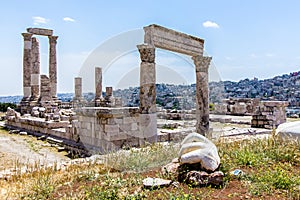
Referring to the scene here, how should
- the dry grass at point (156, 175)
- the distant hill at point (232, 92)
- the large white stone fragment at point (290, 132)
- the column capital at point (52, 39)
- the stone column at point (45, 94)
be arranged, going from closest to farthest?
the dry grass at point (156, 175)
the large white stone fragment at point (290, 132)
the distant hill at point (232, 92)
the stone column at point (45, 94)
the column capital at point (52, 39)

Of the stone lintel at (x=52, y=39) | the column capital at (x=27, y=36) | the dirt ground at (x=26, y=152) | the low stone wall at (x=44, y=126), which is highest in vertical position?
the stone lintel at (x=52, y=39)

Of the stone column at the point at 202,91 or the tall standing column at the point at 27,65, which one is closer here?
the stone column at the point at 202,91

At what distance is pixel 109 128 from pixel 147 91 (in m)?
1.76

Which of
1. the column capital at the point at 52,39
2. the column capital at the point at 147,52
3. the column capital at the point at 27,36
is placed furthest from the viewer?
the column capital at the point at 52,39

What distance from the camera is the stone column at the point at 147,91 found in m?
9.97

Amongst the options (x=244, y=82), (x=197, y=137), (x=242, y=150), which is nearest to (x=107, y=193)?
(x=197, y=137)

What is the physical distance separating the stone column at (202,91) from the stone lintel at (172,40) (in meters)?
0.39

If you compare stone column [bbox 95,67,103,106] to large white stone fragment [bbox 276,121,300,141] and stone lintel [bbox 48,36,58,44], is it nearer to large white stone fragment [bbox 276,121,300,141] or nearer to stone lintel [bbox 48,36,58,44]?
stone lintel [bbox 48,36,58,44]

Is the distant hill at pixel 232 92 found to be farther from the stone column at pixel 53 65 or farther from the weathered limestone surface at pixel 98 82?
the stone column at pixel 53 65

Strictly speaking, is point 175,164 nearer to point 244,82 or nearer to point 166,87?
point 166,87

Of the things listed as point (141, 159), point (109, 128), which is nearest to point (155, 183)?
point (141, 159)

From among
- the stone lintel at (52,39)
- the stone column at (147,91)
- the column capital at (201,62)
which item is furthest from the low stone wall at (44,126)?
the stone lintel at (52,39)

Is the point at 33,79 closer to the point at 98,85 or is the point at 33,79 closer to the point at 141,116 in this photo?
the point at 98,85

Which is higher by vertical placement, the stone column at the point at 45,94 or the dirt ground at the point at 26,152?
the stone column at the point at 45,94
